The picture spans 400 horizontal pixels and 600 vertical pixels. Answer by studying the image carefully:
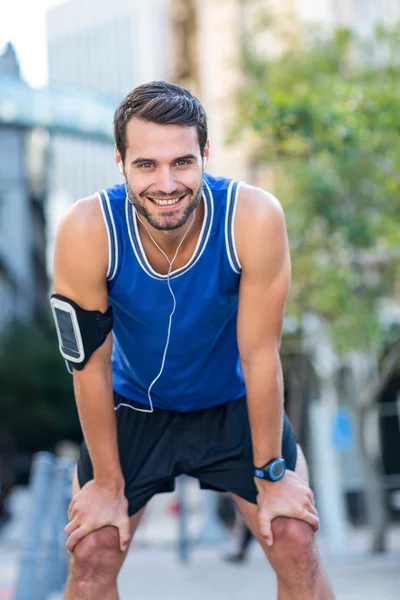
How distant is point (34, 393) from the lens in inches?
1586

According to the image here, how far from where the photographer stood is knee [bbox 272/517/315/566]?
344 centimetres

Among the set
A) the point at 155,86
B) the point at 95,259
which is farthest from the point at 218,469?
the point at 155,86

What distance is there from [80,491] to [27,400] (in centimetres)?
3689

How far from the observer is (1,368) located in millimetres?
40062

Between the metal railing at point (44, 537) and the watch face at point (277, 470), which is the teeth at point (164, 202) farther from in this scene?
the metal railing at point (44, 537)

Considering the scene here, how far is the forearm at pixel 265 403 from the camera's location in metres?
3.46

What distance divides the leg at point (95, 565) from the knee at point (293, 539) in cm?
51

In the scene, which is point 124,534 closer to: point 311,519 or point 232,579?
point 311,519

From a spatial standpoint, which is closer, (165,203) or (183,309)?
(165,203)

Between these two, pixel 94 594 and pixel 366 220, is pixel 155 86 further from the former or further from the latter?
pixel 366 220

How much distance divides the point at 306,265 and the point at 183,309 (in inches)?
524

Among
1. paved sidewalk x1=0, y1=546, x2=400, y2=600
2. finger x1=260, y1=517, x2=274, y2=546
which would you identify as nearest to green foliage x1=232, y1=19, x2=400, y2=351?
paved sidewalk x1=0, y1=546, x2=400, y2=600

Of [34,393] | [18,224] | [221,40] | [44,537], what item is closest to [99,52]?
[18,224]

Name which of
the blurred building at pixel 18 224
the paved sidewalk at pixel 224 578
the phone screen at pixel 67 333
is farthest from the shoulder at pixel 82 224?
the blurred building at pixel 18 224
